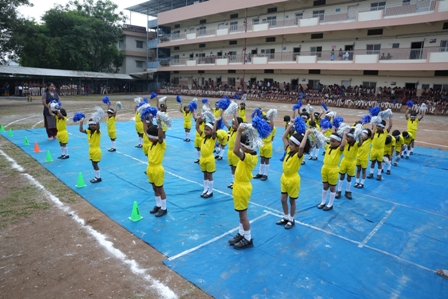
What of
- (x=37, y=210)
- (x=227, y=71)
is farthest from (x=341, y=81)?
(x=37, y=210)

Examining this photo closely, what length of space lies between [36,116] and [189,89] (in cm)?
2795

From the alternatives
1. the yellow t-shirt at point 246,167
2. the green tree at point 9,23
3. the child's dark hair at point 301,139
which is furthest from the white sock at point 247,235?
the green tree at point 9,23

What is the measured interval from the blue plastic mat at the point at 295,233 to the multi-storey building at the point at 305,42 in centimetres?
2256

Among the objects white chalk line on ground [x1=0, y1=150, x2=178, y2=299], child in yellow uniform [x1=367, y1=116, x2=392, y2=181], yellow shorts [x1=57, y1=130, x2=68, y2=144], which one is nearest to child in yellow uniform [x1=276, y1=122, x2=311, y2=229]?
white chalk line on ground [x1=0, y1=150, x2=178, y2=299]

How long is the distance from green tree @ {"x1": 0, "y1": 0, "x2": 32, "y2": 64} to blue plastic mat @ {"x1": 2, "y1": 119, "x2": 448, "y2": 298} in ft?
72.4

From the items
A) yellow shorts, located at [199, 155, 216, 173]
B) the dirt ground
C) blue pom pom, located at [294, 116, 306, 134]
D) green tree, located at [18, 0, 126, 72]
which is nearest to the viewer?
the dirt ground

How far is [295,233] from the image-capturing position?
615 centimetres

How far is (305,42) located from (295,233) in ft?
113

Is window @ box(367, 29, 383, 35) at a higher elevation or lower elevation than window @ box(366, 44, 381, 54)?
higher

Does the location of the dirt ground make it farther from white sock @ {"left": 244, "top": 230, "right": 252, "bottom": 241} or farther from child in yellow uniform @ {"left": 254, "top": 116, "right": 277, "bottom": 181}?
child in yellow uniform @ {"left": 254, "top": 116, "right": 277, "bottom": 181}

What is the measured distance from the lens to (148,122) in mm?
6941

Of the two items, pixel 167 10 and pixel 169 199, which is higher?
pixel 167 10

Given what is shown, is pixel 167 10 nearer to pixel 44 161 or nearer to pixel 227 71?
pixel 227 71

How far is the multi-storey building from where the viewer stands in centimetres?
2755
